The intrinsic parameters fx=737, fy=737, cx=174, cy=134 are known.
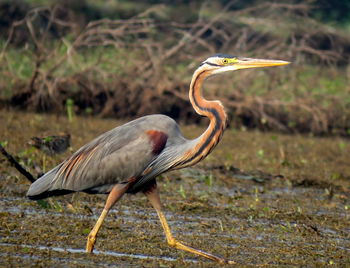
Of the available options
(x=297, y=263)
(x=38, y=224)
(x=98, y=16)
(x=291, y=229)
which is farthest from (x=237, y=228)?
(x=98, y=16)

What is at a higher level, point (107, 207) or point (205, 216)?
point (107, 207)

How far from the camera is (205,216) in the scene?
6828 millimetres

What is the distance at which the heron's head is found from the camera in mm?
5734

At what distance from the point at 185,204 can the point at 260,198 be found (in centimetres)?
114

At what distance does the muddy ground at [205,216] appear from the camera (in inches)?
207

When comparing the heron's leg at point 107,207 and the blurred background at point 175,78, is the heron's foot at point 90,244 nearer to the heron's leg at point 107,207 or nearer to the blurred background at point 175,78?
the heron's leg at point 107,207

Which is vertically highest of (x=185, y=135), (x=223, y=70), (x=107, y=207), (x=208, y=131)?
(x=223, y=70)

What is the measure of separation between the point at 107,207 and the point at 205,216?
5.47 ft

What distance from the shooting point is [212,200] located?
7594mm

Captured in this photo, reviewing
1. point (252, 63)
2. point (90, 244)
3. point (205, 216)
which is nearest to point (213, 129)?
point (252, 63)

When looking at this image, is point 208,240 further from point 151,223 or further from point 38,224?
point 38,224

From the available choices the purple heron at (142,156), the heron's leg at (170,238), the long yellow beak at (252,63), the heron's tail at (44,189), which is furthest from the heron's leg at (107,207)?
the long yellow beak at (252,63)

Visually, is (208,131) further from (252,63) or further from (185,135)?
(185,135)

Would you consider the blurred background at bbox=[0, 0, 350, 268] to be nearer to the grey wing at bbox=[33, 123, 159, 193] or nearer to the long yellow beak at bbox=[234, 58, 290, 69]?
the grey wing at bbox=[33, 123, 159, 193]
